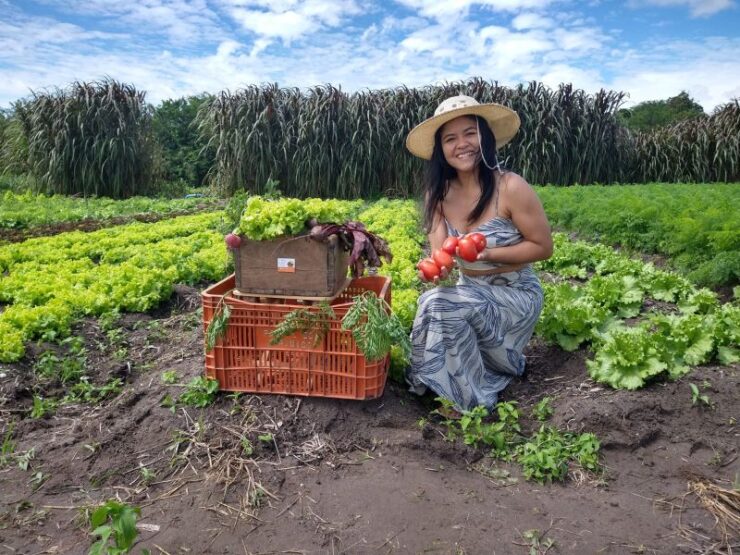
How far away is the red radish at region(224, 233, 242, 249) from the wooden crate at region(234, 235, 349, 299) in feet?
0.12

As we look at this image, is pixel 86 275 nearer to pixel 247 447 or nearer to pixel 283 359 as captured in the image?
pixel 283 359

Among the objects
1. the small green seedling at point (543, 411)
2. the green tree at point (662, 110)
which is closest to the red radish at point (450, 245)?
the small green seedling at point (543, 411)

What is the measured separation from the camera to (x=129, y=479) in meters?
3.09

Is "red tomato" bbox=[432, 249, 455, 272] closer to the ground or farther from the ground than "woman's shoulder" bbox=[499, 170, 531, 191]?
closer to the ground

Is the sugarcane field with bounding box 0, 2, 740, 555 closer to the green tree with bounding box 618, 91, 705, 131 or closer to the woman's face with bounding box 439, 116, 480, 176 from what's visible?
the woman's face with bounding box 439, 116, 480, 176

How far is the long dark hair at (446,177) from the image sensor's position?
3912mm

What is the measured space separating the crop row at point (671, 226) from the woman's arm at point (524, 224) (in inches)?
123

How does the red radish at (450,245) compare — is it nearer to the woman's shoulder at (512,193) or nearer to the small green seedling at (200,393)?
the woman's shoulder at (512,193)

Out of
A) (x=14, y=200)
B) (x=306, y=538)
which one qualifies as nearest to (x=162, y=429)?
(x=306, y=538)

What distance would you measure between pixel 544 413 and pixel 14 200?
14704mm

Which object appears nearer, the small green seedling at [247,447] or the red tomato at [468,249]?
the small green seedling at [247,447]

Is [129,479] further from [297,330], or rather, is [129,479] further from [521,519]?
[521,519]

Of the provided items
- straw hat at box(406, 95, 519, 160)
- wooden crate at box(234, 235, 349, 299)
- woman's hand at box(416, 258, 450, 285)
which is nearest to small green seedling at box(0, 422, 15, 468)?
wooden crate at box(234, 235, 349, 299)

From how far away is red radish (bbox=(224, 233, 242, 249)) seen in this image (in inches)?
136
